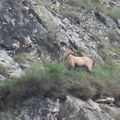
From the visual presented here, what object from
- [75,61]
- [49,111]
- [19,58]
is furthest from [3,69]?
[49,111]

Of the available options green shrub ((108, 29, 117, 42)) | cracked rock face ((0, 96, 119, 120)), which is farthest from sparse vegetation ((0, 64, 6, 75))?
green shrub ((108, 29, 117, 42))

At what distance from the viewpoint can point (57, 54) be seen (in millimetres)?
24266

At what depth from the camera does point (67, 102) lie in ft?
61.2

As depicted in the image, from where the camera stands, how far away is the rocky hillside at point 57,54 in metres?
18.6

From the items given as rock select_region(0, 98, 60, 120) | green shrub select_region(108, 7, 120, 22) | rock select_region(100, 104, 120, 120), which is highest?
rock select_region(0, 98, 60, 120)

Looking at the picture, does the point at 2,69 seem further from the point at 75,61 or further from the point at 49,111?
the point at 49,111

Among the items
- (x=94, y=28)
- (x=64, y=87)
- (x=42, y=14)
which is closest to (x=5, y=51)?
(x=42, y=14)

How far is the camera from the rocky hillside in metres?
18.6

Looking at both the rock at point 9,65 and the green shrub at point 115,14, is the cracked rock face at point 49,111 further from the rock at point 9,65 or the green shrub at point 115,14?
the green shrub at point 115,14

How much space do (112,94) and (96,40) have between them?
783 centimetres

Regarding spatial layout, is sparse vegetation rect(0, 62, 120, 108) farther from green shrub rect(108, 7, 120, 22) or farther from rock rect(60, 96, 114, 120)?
green shrub rect(108, 7, 120, 22)

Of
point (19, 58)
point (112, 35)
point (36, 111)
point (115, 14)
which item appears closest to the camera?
point (36, 111)

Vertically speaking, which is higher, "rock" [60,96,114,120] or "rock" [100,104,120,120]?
"rock" [60,96,114,120]

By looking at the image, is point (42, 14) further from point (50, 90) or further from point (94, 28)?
point (50, 90)
